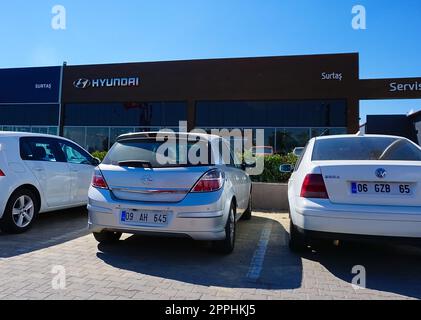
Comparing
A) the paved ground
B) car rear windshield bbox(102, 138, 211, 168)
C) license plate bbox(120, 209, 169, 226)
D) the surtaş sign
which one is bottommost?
the paved ground

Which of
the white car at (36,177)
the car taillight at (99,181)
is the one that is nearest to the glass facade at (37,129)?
the white car at (36,177)

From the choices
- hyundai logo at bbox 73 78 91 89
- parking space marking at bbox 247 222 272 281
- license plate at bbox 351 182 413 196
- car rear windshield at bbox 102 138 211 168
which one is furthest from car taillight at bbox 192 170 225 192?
hyundai logo at bbox 73 78 91 89

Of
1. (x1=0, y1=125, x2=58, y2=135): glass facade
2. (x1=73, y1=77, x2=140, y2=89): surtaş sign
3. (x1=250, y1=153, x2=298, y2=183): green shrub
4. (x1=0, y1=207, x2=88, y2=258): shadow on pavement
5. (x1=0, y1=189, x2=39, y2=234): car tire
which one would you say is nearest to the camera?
(x1=0, y1=207, x2=88, y2=258): shadow on pavement

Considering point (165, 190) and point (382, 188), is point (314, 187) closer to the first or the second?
point (382, 188)

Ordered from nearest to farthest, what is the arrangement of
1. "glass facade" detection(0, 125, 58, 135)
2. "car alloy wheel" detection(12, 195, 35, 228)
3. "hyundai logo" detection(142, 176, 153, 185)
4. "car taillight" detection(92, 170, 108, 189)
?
1. "hyundai logo" detection(142, 176, 153, 185)
2. "car taillight" detection(92, 170, 108, 189)
3. "car alloy wheel" detection(12, 195, 35, 228)
4. "glass facade" detection(0, 125, 58, 135)

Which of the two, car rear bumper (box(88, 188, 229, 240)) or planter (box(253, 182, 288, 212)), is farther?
planter (box(253, 182, 288, 212))

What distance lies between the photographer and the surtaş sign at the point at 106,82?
2284cm

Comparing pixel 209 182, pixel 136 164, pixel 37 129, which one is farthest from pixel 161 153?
pixel 37 129

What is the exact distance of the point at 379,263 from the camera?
177 inches

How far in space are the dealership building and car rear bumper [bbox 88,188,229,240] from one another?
16334mm

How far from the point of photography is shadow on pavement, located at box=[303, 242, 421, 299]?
372 centimetres

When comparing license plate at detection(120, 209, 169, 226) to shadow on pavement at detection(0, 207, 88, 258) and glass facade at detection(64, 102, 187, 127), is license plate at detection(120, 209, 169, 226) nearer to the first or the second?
shadow on pavement at detection(0, 207, 88, 258)

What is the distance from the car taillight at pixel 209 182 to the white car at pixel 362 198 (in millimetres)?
959
